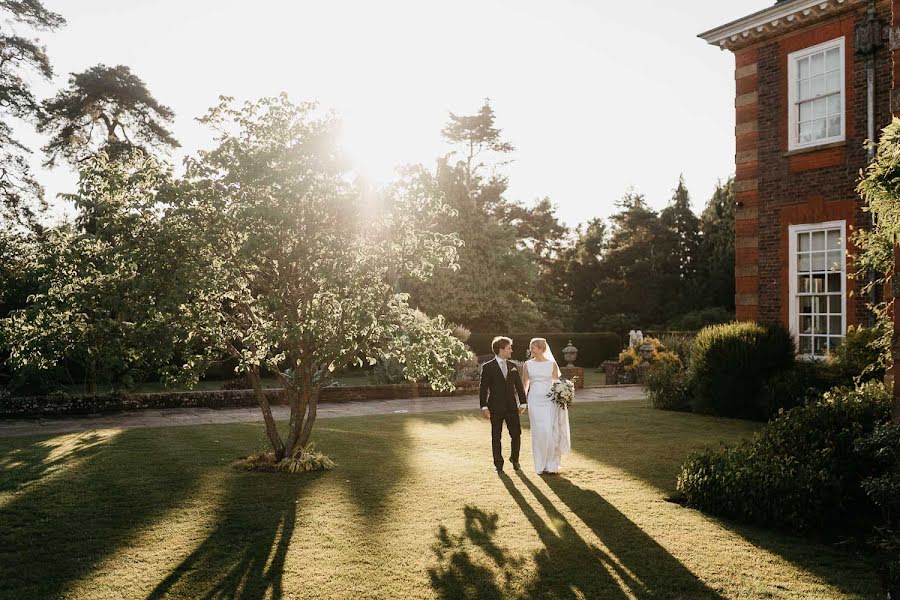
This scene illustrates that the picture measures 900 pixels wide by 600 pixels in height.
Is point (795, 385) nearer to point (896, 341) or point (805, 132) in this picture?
point (805, 132)

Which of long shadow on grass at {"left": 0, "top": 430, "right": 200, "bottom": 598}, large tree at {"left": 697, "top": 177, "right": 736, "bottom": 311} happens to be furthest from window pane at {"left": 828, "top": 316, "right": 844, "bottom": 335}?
large tree at {"left": 697, "top": 177, "right": 736, "bottom": 311}

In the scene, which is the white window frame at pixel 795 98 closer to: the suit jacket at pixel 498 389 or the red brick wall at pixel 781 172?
the red brick wall at pixel 781 172

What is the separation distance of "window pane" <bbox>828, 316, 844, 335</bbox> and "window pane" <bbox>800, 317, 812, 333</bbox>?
46 centimetres

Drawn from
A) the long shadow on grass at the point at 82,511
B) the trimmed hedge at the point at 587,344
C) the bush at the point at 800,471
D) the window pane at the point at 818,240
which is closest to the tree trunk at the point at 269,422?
the long shadow on grass at the point at 82,511

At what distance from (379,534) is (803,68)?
47.9 feet

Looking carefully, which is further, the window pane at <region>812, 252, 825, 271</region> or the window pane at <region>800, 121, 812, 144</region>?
the window pane at <region>800, 121, 812, 144</region>

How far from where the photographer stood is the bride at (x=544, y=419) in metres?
9.83

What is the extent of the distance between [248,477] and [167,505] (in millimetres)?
1530

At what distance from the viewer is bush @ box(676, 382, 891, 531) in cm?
705

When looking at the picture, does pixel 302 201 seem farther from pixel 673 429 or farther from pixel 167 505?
pixel 673 429

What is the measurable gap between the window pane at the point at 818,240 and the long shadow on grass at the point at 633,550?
400 inches

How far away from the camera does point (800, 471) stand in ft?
23.6

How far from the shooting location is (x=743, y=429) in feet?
45.6

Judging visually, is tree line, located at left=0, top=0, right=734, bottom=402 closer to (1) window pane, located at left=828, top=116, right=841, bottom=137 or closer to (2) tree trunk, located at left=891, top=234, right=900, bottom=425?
(2) tree trunk, located at left=891, top=234, right=900, bottom=425
